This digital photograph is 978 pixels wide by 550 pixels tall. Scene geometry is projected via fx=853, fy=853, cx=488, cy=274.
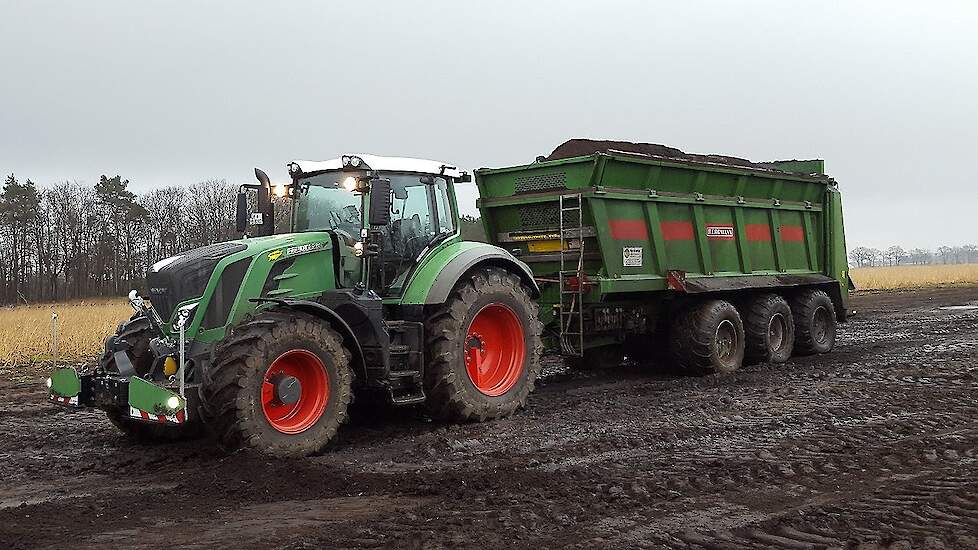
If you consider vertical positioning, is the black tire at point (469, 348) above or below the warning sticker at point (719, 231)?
below

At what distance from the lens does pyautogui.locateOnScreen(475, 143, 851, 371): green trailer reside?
9562 mm

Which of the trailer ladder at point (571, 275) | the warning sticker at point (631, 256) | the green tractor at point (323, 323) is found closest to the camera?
the green tractor at point (323, 323)

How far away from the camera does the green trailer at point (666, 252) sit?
9.56 metres

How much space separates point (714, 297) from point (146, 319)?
694 cm

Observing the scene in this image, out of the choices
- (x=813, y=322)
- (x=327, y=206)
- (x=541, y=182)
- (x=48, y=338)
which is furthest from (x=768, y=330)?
(x=48, y=338)

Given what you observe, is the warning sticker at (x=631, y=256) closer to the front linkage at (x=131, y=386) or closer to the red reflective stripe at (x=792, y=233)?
the red reflective stripe at (x=792, y=233)

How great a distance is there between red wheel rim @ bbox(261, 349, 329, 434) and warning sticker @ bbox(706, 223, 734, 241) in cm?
626

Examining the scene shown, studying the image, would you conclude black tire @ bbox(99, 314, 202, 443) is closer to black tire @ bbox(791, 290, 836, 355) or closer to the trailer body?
the trailer body

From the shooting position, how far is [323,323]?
6.32m

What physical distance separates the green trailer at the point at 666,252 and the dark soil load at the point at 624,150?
0.16ft

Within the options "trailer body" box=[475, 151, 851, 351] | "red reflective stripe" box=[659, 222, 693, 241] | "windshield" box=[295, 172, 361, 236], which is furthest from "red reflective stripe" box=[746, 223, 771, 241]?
"windshield" box=[295, 172, 361, 236]

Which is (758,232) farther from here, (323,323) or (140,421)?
(140,421)

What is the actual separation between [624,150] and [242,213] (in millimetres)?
5052

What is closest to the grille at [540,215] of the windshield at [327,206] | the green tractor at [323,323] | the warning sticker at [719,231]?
the green tractor at [323,323]
